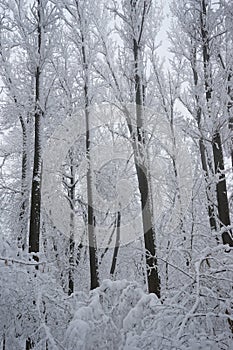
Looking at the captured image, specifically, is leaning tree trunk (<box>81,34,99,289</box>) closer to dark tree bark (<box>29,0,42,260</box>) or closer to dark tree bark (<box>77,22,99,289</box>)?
dark tree bark (<box>77,22,99,289</box>)

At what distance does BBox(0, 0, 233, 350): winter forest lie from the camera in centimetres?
276

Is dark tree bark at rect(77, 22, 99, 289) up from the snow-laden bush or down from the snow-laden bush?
up

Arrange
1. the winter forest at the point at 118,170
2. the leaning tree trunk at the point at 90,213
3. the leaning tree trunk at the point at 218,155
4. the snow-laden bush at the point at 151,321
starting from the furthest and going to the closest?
the leaning tree trunk at the point at 90,213, the leaning tree trunk at the point at 218,155, the winter forest at the point at 118,170, the snow-laden bush at the point at 151,321

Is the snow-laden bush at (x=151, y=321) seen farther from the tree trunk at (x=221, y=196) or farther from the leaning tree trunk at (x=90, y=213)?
the leaning tree trunk at (x=90, y=213)

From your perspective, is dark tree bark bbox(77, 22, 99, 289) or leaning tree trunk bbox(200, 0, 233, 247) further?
dark tree bark bbox(77, 22, 99, 289)

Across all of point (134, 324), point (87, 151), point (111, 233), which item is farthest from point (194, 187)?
point (111, 233)

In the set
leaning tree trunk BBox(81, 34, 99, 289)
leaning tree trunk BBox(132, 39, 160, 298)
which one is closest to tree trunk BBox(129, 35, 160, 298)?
leaning tree trunk BBox(132, 39, 160, 298)

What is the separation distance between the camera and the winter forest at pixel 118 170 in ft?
9.07

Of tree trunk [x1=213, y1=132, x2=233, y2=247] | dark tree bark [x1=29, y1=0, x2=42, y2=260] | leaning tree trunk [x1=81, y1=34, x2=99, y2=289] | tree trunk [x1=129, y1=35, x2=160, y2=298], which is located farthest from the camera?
leaning tree trunk [x1=81, y1=34, x2=99, y2=289]

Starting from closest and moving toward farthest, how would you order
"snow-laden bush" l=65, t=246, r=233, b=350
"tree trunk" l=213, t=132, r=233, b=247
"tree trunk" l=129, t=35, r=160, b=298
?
"snow-laden bush" l=65, t=246, r=233, b=350 → "tree trunk" l=213, t=132, r=233, b=247 → "tree trunk" l=129, t=35, r=160, b=298

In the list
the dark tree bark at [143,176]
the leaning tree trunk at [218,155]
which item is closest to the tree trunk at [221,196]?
the leaning tree trunk at [218,155]

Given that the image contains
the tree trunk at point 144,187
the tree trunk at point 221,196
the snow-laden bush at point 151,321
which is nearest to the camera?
the snow-laden bush at point 151,321

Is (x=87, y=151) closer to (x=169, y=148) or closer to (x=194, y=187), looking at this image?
(x=169, y=148)

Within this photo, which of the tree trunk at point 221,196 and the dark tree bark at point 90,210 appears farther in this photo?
the dark tree bark at point 90,210
